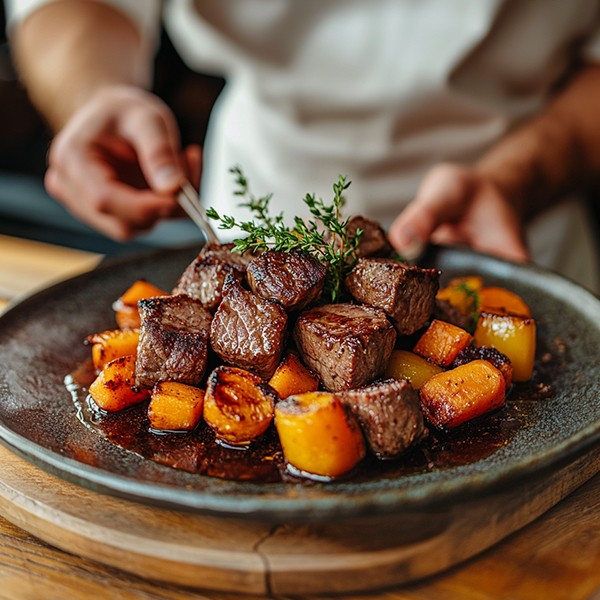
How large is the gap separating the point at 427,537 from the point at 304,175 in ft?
7.11

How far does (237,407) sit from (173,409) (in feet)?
0.48

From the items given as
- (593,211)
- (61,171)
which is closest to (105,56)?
(61,171)

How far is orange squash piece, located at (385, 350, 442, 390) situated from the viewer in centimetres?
179

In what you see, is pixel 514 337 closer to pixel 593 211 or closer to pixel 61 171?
pixel 61 171

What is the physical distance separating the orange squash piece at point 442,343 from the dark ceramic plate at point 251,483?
0.20 m

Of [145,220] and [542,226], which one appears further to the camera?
[542,226]

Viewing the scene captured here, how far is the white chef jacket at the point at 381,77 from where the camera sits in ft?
9.92

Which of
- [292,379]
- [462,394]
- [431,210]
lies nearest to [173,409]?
[292,379]

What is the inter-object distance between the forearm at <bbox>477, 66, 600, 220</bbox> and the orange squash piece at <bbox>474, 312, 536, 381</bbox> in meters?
1.15

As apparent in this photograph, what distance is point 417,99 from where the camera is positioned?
→ 3.06 m

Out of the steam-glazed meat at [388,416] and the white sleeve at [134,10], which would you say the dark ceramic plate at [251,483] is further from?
the white sleeve at [134,10]

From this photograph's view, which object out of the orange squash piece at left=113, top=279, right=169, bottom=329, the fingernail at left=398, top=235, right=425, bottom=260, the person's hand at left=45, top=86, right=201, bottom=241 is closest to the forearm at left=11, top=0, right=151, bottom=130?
the person's hand at left=45, top=86, right=201, bottom=241

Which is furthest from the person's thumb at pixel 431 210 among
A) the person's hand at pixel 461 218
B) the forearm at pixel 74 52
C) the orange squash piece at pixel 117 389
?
the forearm at pixel 74 52

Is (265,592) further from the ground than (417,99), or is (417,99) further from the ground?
(417,99)
